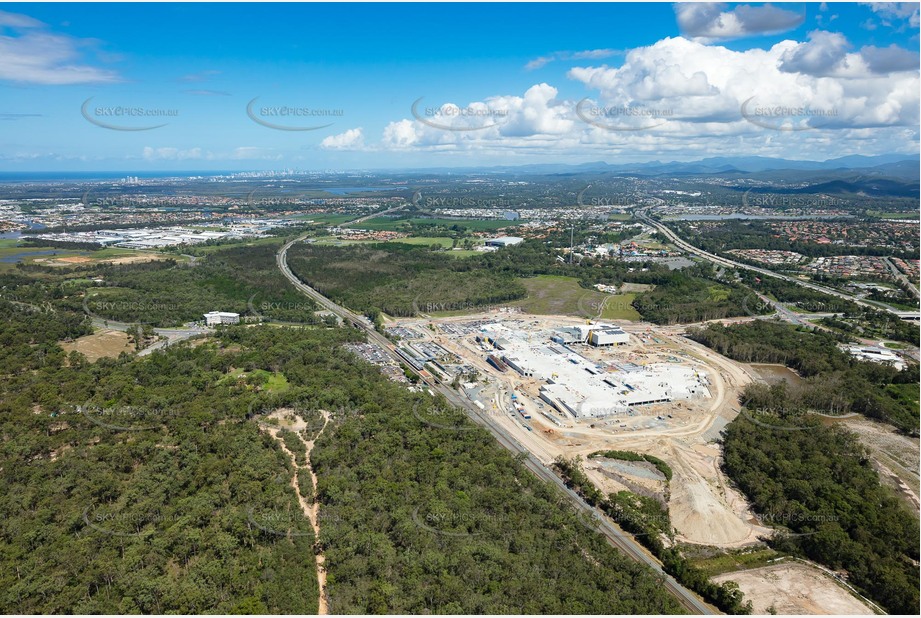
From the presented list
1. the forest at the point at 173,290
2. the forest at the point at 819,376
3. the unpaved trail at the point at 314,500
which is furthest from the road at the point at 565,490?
the forest at the point at 819,376

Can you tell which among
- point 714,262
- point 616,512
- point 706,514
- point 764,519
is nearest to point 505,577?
point 616,512

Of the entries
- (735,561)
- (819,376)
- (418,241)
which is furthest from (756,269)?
(735,561)

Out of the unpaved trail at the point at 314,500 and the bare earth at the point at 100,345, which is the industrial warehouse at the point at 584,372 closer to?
the unpaved trail at the point at 314,500

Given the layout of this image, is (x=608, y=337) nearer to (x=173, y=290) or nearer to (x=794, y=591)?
(x=794, y=591)

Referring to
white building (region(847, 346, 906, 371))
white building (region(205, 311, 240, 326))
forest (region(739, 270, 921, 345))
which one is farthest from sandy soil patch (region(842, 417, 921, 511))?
white building (region(205, 311, 240, 326))

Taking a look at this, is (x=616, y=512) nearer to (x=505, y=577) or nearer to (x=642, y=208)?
(x=505, y=577)
